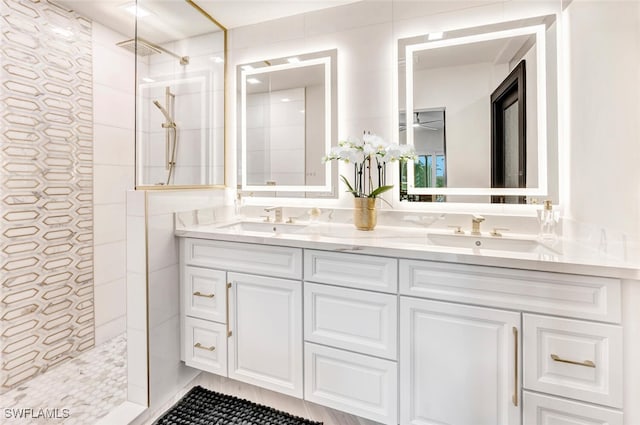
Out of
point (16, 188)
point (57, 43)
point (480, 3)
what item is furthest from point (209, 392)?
point (480, 3)

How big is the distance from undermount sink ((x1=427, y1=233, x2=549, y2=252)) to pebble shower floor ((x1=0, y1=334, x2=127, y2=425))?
73.5 inches

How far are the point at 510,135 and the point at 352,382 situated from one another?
147 cm

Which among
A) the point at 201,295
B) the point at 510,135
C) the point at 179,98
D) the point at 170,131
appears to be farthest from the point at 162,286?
the point at 510,135

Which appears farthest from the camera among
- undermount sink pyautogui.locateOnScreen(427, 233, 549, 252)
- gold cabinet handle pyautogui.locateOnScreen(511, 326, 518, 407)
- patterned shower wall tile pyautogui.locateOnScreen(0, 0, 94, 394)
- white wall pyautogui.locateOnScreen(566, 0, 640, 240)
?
patterned shower wall tile pyautogui.locateOnScreen(0, 0, 94, 394)

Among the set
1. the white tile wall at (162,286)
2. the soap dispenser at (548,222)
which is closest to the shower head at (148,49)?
the white tile wall at (162,286)

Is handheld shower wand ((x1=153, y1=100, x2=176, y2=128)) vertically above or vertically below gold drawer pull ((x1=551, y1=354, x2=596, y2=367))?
above

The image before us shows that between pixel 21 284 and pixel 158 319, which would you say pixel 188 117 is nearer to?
pixel 158 319

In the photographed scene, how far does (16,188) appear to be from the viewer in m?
1.82

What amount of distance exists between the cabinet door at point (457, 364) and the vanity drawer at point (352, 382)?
59 mm

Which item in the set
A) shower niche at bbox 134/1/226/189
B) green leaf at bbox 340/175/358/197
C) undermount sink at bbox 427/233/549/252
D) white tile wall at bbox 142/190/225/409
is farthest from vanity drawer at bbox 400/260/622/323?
shower niche at bbox 134/1/226/189

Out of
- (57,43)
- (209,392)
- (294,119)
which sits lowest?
(209,392)

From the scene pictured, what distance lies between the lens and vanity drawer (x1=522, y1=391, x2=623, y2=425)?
105 cm

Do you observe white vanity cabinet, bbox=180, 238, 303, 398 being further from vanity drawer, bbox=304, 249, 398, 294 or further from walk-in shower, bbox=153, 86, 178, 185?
walk-in shower, bbox=153, 86, 178, 185

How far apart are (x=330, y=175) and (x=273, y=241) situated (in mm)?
720
